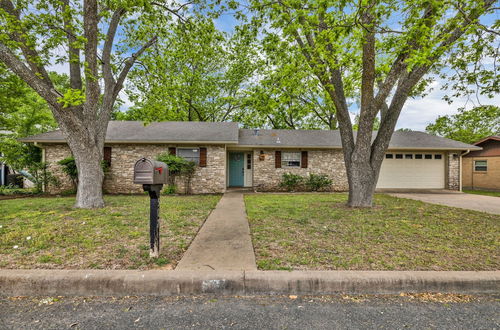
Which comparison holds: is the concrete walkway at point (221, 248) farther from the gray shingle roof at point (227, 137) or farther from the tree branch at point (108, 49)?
the gray shingle roof at point (227, 137)

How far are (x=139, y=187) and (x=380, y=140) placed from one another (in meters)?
9.94

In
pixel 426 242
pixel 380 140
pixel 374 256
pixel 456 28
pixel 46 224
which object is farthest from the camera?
pixel 380 140

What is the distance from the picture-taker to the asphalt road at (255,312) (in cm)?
191

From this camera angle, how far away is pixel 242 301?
225 cm

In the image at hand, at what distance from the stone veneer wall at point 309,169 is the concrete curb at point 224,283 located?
913cm

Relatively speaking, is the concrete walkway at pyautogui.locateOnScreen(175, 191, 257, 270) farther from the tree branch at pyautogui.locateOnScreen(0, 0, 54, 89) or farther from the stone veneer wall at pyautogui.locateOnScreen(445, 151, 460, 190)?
the stone veneer wall at pyautogui.locateOnScreen(445, 151, 460, 190)

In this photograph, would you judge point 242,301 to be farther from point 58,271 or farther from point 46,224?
point 46,224

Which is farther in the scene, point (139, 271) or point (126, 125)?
point (126, 125)

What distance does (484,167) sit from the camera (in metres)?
14.5

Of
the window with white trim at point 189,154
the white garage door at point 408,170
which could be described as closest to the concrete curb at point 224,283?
the window with white trim at point 189,154

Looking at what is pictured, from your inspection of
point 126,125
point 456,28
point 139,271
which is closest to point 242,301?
point 139,271

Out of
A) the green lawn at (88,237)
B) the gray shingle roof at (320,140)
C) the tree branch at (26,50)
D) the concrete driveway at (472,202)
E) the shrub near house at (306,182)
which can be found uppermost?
the tree branch at (26,50)

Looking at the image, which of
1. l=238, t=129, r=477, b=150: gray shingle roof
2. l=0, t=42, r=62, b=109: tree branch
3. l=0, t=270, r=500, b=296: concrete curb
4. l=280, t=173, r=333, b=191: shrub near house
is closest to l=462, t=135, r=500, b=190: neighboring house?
l=238, t=129, r=477, b=150: gray shingle roof

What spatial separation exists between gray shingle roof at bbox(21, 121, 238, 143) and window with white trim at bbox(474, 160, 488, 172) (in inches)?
625
